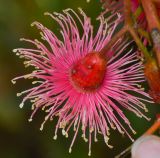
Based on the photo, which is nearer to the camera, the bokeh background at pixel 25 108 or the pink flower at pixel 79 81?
the pink flower at pixel 79 81

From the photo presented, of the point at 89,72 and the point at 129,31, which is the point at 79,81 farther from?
the point at 129,31

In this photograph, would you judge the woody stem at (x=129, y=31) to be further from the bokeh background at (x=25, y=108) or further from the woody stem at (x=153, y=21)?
the bokeh background at (x=25, y=108)

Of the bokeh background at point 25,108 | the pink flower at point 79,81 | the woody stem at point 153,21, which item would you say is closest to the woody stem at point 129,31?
the woody stem at point 153,21

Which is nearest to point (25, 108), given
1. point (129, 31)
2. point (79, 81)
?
Answer: point (79, 81)

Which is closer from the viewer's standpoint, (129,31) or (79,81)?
(129,31)

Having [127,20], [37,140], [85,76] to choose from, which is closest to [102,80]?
[85,76]

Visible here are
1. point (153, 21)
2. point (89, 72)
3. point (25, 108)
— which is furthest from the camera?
point (25, 108)

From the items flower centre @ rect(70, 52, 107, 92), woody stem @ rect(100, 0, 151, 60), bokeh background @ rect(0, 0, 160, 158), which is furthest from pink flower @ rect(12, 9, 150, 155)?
bokeh background @ rect(0, 0, 160, 158)

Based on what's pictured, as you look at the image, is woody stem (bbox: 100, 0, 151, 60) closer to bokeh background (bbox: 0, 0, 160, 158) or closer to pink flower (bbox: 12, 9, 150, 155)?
pink flower (bbox: 12, 9, 150, 155)
